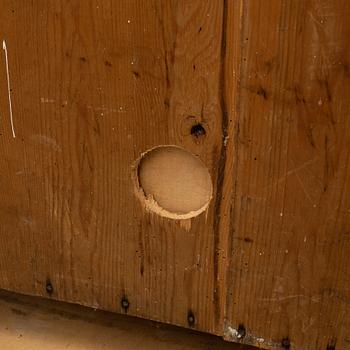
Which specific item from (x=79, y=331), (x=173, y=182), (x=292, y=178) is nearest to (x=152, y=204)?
(x=173, y=182)

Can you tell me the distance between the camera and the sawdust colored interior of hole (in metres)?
1.05

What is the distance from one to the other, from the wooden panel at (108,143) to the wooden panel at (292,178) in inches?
1.8

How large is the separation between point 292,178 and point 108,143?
320mm

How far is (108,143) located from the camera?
1061 millimetres

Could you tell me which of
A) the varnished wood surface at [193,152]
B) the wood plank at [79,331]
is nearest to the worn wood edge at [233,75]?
the varnished wood surface at [193,152]

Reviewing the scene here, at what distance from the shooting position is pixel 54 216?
116 cm

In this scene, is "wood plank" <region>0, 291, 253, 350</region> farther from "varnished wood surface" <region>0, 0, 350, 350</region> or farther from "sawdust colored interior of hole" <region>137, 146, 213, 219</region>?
"sawdust colored interior of hole" <region>137, 146, 213, 219</region>

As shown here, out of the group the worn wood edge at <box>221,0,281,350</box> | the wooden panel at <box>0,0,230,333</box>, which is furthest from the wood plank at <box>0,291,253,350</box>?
the worn wood edge at <box>221,0,281,350</box>

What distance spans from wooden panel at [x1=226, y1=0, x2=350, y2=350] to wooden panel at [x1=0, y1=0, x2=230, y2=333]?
1.8 inches

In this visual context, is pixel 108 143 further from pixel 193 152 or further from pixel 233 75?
pixel 233 75

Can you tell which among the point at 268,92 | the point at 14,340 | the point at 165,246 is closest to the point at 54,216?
the point at 165,246

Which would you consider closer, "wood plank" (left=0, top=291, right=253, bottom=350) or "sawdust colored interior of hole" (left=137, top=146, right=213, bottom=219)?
"sawdust colored interior of hole" (left=137, top=146, right=213, bottom=219)

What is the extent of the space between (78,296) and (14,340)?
220 mm

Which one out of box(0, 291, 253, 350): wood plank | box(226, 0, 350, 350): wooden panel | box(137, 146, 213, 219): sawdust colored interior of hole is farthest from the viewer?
box(0, 291, 253, 350): wood plank
